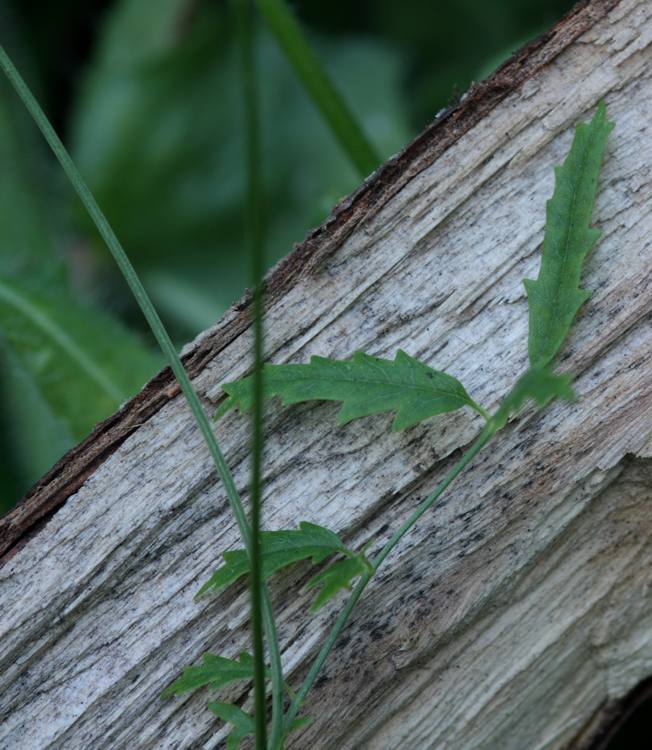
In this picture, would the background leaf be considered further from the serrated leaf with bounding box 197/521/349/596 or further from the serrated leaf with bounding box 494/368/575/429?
the serrated leaf with bounding box 494/368/575/429

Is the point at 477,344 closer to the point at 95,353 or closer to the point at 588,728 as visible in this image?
the point at 588,728

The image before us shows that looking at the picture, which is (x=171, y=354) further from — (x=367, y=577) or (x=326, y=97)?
Answer: (x=326, y=97)

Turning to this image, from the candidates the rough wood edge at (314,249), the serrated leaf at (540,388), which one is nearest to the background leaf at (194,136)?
the rough wood edge at (314,249)

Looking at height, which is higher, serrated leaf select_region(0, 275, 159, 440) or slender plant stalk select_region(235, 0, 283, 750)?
serrated leaf select_region(0, 275, 159, 440)

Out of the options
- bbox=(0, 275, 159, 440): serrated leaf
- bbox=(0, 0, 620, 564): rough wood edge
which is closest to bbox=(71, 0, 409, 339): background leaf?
bbox=(0, 275, 159, 440): serrated leaf

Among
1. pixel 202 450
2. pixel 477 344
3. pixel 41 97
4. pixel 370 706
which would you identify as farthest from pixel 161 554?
pixel 41 97

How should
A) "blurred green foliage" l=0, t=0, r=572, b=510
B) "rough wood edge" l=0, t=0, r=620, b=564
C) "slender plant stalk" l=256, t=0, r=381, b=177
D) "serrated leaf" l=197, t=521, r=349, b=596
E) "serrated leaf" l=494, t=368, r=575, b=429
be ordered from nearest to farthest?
"serrated leaf" l=494, t=368, r=575, b=429 < "serrated leaf" l=197, t=521, r=349, b=596 < "rough wood edge" l=0, t=0, r=620, b=564 < "slender plant stalk" l=256, t=0, r=381, b=177 < "blurred green foliage" l=0, t=0, r=572, b=510

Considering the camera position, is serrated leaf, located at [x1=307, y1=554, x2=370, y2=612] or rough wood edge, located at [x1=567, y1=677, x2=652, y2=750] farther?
rough wood edge, located at [x1=567, y1=677, x2=652, y2=750]
